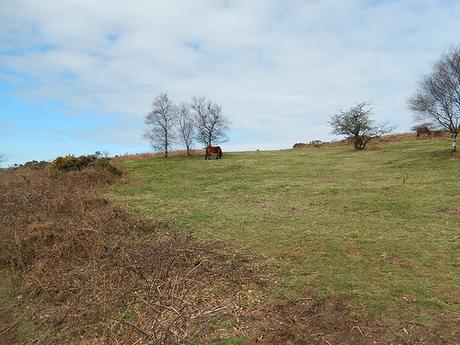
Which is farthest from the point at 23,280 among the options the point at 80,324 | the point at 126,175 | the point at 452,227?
the point at 126,175

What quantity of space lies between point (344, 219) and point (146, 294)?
690cm

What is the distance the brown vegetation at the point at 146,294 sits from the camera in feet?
18.1

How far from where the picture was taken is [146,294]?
680 cm

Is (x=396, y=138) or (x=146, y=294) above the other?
(x=396, y=138)

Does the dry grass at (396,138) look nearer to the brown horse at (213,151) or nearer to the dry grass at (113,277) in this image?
the brown horse at (213,151)

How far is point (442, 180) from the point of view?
16.4 meters

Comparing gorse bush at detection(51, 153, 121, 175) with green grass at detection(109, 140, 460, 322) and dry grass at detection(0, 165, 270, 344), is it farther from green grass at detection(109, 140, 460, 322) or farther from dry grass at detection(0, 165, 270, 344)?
dry grass at detection(0, 165, 270, 344)

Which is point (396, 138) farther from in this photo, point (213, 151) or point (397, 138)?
point (213, 151)

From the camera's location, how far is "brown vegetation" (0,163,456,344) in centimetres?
552

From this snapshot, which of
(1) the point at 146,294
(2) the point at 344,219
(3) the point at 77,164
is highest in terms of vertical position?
(3) the point at 77,164

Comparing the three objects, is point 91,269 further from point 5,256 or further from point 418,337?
point 418,337

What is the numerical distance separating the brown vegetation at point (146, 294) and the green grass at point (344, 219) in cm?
56

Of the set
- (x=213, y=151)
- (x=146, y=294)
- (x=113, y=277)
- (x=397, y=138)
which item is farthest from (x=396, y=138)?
(x=146, y=294)

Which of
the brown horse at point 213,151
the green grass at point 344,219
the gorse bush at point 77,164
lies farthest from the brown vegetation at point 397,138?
the gorse bush at point 77,164
